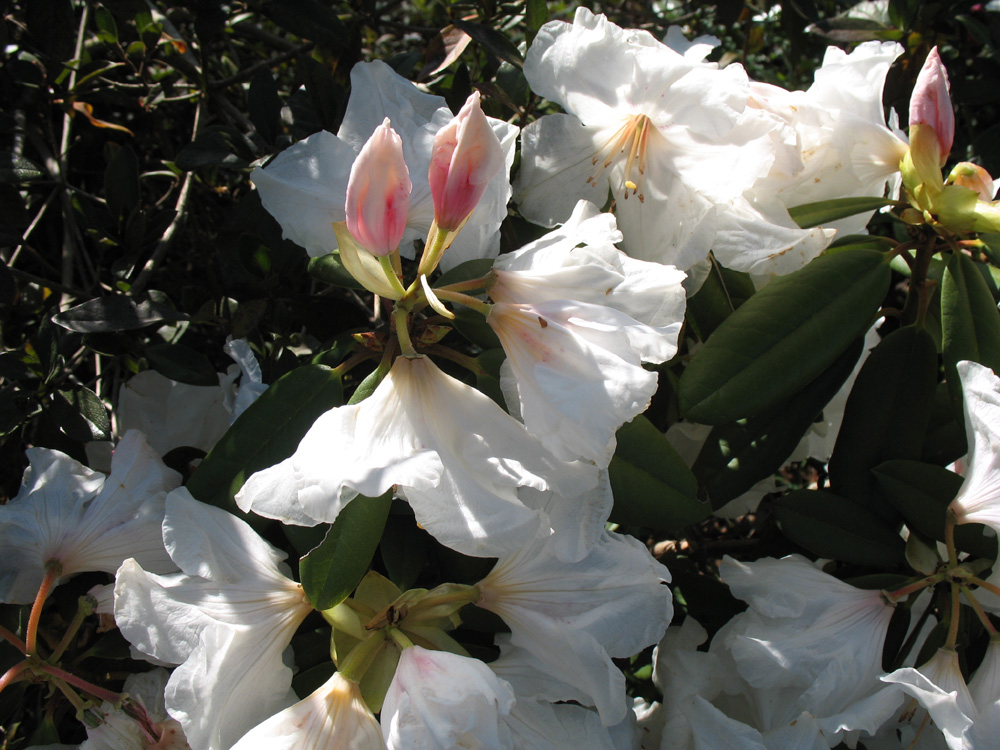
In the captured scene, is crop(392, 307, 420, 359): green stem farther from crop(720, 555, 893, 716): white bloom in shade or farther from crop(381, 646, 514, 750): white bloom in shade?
crop(720, 555, 893, 716): white bloom in shade

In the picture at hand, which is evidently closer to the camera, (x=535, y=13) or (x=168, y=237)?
(x=535, y=13)

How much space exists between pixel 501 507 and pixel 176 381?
759 millimetres

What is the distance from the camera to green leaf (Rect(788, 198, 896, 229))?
3.63 feet

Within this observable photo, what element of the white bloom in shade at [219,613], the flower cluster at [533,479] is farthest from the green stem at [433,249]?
the white bloom in shade at [219,613]

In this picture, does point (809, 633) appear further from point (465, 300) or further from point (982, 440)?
point (465, 300)

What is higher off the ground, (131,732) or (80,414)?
(80,414)

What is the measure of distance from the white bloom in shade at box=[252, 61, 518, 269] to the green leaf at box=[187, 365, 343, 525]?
6.7 inches

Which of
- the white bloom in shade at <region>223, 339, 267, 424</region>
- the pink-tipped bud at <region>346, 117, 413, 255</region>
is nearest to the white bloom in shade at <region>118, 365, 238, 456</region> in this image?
the white bloom in shade at <region>223, 339, 267, 424</region>

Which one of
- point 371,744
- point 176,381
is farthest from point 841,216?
point 176,381

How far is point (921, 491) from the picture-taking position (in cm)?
107

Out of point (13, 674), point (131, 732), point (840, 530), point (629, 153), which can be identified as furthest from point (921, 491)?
point (13, 674)

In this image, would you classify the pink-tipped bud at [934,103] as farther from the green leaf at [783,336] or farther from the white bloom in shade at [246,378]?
the white bloom in shade at [246,378]

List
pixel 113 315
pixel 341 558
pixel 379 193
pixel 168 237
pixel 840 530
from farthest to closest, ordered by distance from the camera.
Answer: pixel 168 237 < pixel 113 315 < pixel 840 530 < pixel 341 558 < pixel 379 193

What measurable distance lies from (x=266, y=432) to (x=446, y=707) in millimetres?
385
